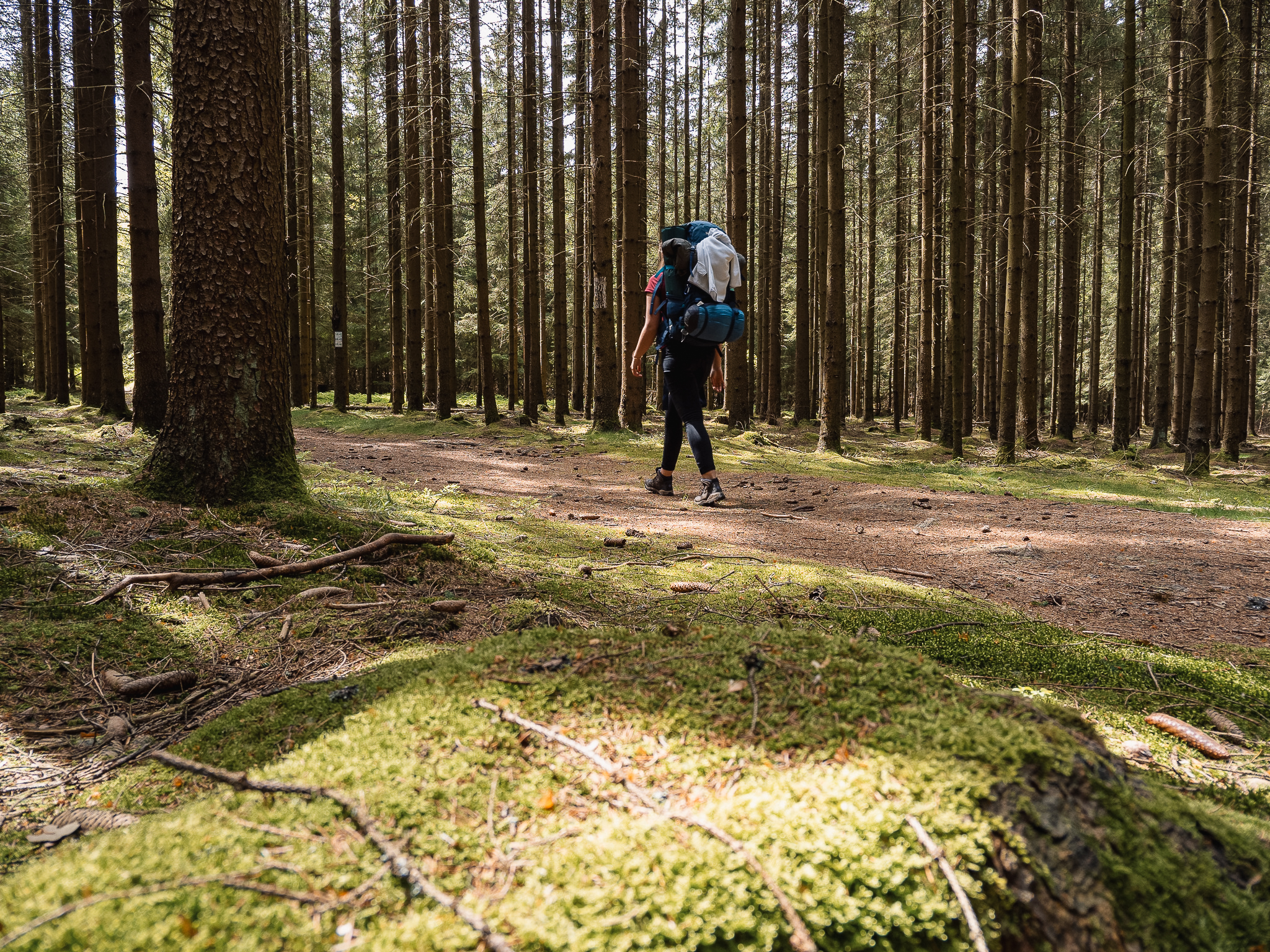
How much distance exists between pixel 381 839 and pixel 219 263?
3971 millimetres

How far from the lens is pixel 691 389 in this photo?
6.99 metres

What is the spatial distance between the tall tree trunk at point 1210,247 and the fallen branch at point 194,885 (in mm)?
13975

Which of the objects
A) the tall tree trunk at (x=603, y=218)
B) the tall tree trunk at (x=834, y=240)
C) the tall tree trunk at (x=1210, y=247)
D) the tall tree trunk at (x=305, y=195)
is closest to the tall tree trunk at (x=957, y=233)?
the tall tree trunk at (x=834, y=240)

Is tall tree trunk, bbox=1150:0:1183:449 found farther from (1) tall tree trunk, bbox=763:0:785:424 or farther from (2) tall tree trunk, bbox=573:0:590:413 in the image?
(2) tall tree trunk, bbox=573:0:590:413

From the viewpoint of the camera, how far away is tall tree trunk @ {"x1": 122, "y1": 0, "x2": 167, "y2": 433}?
960 cm

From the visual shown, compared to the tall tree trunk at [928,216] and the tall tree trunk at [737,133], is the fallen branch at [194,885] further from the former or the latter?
the tall tree trunk at [928,216]

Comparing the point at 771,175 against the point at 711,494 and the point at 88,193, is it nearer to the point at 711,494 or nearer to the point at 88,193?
the point at 88,193

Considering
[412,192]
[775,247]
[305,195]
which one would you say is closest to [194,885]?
[412,192]

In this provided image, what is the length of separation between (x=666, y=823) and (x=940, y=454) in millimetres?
14795

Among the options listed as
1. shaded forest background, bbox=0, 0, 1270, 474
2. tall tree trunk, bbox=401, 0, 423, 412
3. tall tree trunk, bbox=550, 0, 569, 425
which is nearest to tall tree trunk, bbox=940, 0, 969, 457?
shaded forest background, bbox=0, 0, 1270, 474

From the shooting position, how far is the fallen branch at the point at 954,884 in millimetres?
1201

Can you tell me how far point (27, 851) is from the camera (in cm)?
169

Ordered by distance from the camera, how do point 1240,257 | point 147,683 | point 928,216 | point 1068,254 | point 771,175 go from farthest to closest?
point 771,175
point 1068,254
point 928,216
point 1240,257
point 147,683

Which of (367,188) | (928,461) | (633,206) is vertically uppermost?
(367,188)
